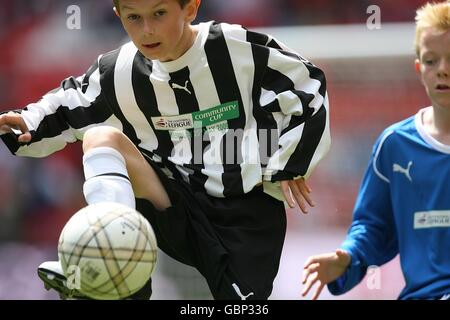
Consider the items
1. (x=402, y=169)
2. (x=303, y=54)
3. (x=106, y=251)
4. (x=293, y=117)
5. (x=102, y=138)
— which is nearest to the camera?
(x=106, y=251)

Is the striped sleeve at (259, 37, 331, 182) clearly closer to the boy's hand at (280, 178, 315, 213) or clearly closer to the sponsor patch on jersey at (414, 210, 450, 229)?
the boy's hand at (280, 178, 315, 213)

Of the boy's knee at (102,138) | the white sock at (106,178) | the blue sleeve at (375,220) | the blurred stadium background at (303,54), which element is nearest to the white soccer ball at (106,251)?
the white sock at (106,178)

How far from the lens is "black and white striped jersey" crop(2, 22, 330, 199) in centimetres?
323

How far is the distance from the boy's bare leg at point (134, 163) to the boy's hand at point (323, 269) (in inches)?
27.9

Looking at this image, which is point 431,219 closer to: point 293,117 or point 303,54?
point 293,117

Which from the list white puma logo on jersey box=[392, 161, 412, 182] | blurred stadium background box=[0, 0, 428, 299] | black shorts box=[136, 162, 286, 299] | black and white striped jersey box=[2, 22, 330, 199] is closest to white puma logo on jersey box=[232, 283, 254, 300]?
black shorts box=[136, 162, 286, 299]

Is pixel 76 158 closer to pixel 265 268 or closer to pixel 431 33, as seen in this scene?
pixel 265 268

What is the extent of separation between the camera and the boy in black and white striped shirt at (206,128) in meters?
3.17

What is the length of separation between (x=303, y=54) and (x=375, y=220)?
7.50 ft

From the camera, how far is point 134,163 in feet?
10.2

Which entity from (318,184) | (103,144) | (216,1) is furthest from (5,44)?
(103,144)

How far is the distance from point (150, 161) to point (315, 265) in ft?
2.78

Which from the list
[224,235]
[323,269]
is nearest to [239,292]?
[224,235]

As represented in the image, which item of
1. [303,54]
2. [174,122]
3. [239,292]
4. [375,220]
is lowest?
[239,292]
